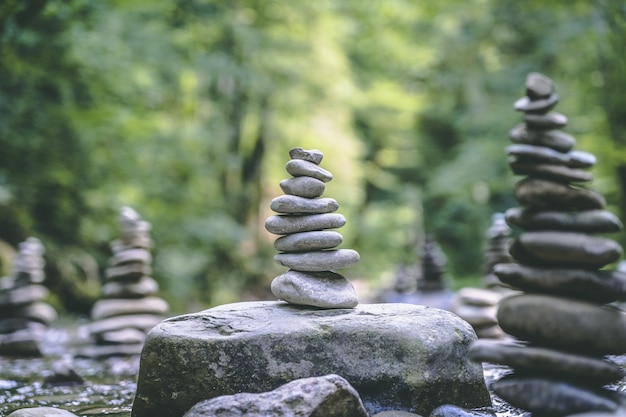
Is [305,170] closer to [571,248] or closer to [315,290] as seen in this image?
[315,290]

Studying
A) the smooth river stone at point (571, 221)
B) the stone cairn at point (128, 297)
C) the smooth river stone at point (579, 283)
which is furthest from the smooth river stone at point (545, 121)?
the stone cairn at point (128, 297)

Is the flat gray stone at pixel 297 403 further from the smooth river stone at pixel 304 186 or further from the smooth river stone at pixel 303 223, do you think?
the smooth river stone at pixel 304 186

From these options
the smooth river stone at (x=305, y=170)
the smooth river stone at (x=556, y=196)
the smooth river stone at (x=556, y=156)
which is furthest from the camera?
the smooth river stone at (x=305, y=170)

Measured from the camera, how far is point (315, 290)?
503 centimetres

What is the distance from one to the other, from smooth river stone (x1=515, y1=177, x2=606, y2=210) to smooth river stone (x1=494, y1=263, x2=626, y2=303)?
447 millimetres

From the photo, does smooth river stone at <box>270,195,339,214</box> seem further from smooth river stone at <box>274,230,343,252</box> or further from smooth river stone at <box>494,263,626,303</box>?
smooth river stone at <box>494,263,626,303</box>

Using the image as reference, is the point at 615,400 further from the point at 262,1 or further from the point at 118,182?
the point at 262,1

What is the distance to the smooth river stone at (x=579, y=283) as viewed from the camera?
379 cm

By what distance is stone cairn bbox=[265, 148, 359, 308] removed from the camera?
5070 millimetres

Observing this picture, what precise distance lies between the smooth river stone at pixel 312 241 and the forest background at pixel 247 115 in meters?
6.56

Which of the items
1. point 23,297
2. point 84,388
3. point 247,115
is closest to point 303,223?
point 84,388

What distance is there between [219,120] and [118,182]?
6208 millimetres

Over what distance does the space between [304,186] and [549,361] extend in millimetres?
2444

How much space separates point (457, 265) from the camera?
24812mm
